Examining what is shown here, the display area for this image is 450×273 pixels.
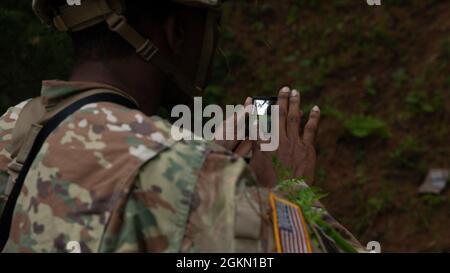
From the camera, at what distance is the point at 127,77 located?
227 centimetres

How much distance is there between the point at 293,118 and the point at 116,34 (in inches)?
30.5

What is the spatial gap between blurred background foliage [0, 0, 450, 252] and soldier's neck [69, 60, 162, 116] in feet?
12.0

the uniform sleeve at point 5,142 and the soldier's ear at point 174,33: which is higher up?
the soldier's ear at point 174,33

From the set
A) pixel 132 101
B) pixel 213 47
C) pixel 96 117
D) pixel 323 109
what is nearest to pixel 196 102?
pixel 213 47

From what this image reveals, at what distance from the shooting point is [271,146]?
2.69m

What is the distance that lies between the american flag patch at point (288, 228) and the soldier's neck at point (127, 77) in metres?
0.58

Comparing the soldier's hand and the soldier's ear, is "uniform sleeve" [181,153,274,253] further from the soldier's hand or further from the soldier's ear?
the soldier's hand

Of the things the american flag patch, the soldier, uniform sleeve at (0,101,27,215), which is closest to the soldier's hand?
the soldier

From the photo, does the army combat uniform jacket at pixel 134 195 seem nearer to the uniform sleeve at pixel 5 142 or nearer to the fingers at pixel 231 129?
the uniform sleeve at pixel 5 142

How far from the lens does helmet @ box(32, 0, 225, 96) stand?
2.25 meters

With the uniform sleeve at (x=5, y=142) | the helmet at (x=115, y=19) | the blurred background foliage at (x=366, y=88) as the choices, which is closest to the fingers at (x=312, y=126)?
the helmet at (x=115, y=19)

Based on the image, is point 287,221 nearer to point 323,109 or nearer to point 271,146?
point 271,146

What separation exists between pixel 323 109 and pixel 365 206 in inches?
45.9

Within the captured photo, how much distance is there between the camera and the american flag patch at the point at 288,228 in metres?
1.92
